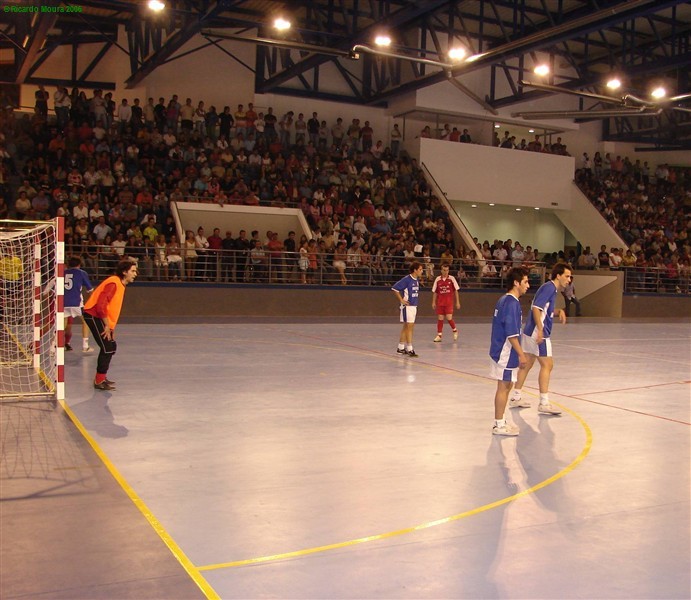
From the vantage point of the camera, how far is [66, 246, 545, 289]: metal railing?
2122cm

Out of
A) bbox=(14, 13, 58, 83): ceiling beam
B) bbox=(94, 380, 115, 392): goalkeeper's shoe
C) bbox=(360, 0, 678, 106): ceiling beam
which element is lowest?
bbox=(94, 380, 115, 392): goalkeeper's shoe

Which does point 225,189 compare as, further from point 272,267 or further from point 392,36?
point 392,36

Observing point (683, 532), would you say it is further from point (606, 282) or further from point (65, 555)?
point (606, 282)

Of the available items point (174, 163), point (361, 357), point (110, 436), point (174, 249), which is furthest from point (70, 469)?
point (174, 163)

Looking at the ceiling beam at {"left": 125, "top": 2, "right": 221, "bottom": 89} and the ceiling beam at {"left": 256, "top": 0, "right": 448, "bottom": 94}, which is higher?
the ceiling beam at {"left": 256, "top": 0, "right": 448, "bottom": 94}

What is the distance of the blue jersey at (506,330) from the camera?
759 cm

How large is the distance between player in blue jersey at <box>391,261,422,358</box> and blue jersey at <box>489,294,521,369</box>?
640 cm

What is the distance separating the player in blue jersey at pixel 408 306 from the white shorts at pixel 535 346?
5.03m

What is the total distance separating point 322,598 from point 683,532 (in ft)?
8.91

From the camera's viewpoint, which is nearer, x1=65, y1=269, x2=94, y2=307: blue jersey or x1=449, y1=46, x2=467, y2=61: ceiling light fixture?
x1=65, y1=269, x2=94, y2=307: blue jersey

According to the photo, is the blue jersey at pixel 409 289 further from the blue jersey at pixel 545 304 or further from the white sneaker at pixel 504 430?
the white sneaker at pixel 504 430

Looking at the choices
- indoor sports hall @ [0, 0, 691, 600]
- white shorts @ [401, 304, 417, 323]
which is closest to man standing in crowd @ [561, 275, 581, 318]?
indoor sports hall @ [0, 0, 691, 600]

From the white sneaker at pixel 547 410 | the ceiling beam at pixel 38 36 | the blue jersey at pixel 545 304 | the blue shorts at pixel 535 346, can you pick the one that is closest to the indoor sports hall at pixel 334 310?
the white sneaker at pixel 547 410

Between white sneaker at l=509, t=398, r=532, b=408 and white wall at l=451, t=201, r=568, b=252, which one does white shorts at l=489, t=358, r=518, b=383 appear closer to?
white sneaker at l=509, t=398, r=532, b=408
